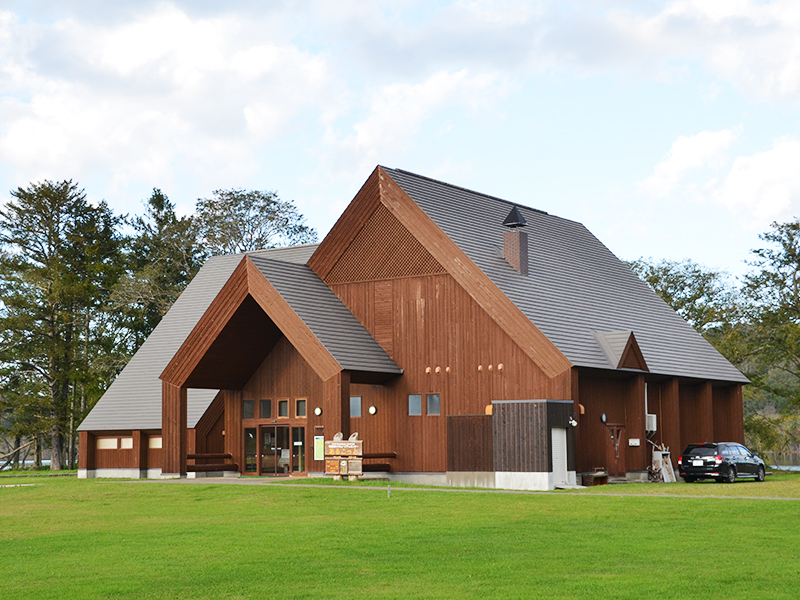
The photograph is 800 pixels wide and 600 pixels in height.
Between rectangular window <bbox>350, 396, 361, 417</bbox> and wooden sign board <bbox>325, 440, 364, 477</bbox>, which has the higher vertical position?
rectangular window <bbox>350, 396, 361, 417</bbox>

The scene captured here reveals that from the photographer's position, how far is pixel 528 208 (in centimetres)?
4372

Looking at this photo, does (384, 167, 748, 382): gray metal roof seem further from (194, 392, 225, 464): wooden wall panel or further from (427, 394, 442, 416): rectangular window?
(194, 392, 225, 464): wooden wall panel

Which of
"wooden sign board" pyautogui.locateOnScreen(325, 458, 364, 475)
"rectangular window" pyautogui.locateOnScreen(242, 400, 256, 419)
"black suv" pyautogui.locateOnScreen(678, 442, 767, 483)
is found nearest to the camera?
"wooden sign board" pyautogui.locateOnScreen(325, 458, 364, 475)

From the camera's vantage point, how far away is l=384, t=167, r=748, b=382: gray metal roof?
33500mm

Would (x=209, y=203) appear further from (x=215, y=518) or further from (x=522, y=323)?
(x=215, y=518)

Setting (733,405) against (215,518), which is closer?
(215,518)

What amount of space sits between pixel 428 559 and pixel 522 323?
18.3 m

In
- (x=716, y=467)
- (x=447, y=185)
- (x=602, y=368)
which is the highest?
(x=447, y=185)

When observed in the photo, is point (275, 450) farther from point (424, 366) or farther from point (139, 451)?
point (424, 366)

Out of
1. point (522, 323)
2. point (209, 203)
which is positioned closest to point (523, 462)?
point (522, 323)

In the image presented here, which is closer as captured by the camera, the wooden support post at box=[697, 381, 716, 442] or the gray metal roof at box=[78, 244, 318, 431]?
the wooden support post at box=[697, 381, 716, 442]

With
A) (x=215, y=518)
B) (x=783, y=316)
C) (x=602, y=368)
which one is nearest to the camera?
(x=215, y=518)

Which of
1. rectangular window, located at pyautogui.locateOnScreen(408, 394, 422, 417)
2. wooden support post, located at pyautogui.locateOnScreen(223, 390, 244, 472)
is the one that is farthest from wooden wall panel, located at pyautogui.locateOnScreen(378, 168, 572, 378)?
wooden support post, located at pyautogui.locateOnScreen(223, 390, 244, 472)

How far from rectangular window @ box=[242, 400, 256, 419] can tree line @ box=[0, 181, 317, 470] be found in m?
21.3
